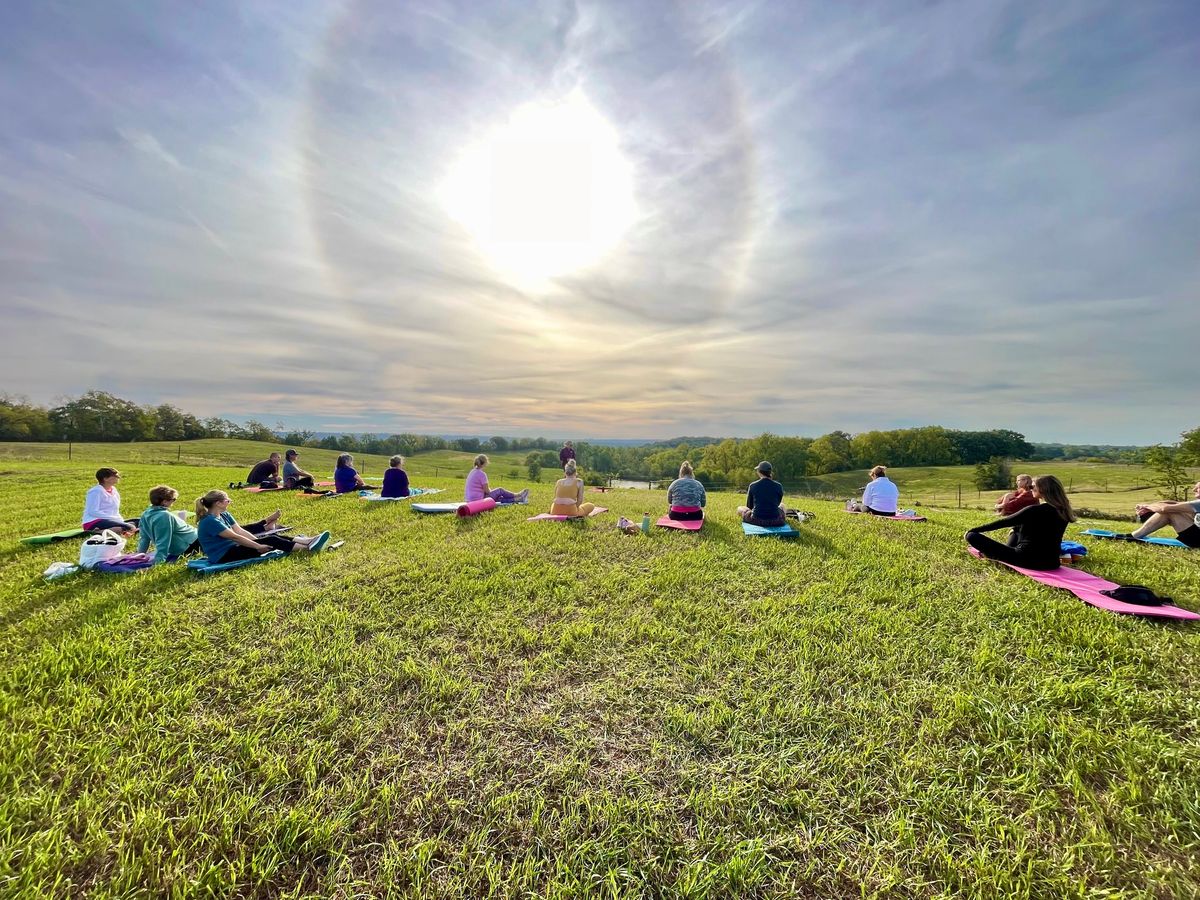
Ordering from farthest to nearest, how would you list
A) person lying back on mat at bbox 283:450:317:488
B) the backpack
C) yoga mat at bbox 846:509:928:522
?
person lying back on mat at bbox 283:450:317:488
yoga mat at bbox 846:509:928:522
the backpack

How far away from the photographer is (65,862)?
2422mm

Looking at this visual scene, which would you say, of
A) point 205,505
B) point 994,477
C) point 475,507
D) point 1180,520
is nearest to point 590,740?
point 205,505

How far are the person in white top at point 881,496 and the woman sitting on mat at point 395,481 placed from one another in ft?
44.9

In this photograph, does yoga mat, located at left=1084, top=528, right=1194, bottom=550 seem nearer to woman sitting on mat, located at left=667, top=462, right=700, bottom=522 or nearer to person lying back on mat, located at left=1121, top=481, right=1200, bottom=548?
person lying back on mat, located at left=1121, top=481, right=1200, bottom=548

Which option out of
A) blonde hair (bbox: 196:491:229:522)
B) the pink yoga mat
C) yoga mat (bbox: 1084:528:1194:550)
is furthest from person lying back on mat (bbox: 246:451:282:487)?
yoga mat (bbox: 1084:528:1194:550)

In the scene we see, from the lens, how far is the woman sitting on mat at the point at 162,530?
272 inches

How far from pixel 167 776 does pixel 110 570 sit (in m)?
5.66

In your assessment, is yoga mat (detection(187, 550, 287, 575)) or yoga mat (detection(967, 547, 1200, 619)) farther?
yoga mat (detection(187, 550, 287, 575))

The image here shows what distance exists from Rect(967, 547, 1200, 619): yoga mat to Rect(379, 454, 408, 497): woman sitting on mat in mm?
14147

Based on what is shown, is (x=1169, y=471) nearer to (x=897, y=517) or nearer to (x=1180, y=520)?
(x=1180, y=520)

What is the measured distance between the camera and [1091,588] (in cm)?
593

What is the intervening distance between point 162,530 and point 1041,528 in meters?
13.7

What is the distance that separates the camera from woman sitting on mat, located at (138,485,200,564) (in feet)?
22.7

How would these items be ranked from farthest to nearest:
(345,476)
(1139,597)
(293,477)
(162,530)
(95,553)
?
(293,477) < (345,476) < (162,530) < (95,553) < (1139,597)
